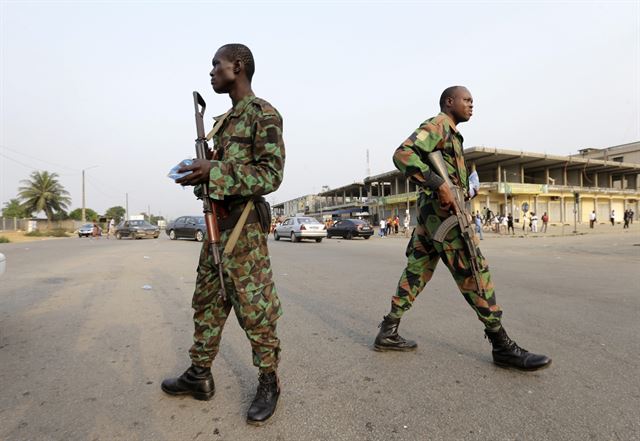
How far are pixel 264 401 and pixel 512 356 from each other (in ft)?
5.25

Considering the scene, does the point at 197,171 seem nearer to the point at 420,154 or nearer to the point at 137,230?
the point at 420,154

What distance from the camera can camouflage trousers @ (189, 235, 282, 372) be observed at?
1827 millimetres

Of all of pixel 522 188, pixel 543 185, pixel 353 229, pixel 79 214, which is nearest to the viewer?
pixel 353 229

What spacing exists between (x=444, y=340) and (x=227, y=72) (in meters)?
2.52

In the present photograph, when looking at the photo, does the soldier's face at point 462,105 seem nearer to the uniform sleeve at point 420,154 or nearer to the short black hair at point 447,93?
the short black hair at point 447,93

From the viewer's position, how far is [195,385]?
2.05m

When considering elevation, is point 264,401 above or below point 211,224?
below

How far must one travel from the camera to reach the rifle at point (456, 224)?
2447 mm

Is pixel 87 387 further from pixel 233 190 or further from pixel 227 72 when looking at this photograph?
pixel 227 72

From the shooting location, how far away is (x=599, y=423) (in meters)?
1.79

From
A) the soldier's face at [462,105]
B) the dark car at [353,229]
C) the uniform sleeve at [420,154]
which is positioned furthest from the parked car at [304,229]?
the uniform sleeve at [420,154]

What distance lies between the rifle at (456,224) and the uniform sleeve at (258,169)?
3.75 feet

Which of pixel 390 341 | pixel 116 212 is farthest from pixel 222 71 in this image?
pixel 116 212

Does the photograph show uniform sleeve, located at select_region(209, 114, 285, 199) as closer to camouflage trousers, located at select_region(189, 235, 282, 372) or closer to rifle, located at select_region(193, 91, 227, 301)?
rifle, located at select_region(193, 91, 227, 301)
